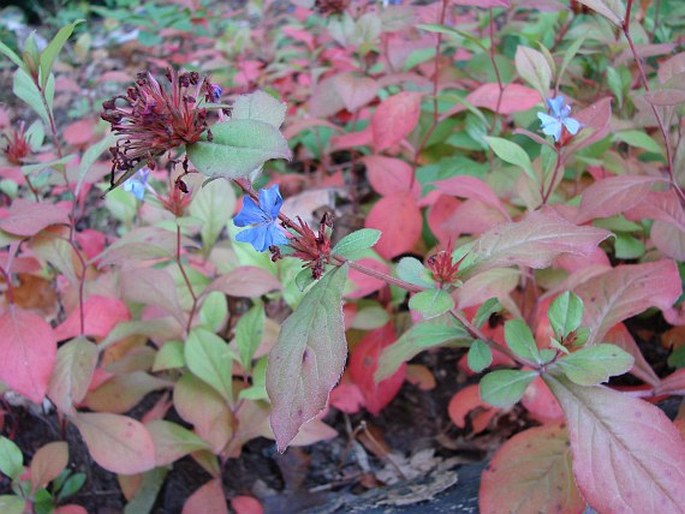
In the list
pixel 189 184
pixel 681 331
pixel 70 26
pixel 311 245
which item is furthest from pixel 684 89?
pixel 70 26

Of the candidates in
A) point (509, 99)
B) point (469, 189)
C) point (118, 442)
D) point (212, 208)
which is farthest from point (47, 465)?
point (509, 99)

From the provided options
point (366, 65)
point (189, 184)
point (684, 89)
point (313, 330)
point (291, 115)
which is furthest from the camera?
point (291, 115)

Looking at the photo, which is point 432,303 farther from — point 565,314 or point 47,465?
point 47,465

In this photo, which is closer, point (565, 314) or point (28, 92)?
point (565, 314)

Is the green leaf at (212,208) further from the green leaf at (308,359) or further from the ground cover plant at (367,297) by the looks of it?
the green leaf at (308,359)

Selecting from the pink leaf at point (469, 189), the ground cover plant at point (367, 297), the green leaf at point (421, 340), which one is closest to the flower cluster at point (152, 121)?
the ground cover plant at point (367, 297)

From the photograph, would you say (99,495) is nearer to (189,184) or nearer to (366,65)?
(189,184)
